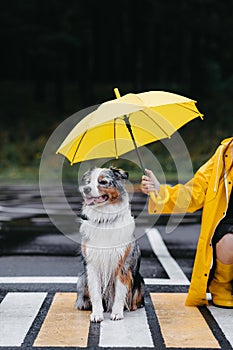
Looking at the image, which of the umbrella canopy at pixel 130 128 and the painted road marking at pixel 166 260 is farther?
the painted road marking at pixel 166 260

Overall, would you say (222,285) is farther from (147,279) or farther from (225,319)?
(147,279)

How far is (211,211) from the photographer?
6.59 metres

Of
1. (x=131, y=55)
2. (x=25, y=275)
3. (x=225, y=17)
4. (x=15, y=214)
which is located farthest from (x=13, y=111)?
(x=25, y=275)

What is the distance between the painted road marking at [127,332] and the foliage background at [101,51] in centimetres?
3053

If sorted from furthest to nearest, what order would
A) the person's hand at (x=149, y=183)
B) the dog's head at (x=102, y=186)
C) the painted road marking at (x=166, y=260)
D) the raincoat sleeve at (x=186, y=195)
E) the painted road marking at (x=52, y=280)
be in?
the painted road marking at (x=166, y=260), the painted road marking at (x=52, y=280), the raincoat sleeve at (x=186, y=195), the person's hand at (x=149, y=183), the dog's head at (x=102, y=186)

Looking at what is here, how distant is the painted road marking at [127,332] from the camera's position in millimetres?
5527

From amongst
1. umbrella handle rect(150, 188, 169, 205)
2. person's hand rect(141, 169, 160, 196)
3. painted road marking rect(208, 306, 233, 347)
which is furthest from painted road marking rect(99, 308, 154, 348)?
person's hand rect(141, 169, 160, 196)

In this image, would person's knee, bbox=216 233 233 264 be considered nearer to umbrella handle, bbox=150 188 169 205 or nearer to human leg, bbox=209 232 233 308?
human leg, bbox=209 232 233 308

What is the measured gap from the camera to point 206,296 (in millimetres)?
6797

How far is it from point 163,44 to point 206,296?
51214mm

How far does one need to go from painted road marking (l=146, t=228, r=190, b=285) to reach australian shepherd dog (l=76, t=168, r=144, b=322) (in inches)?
61.4

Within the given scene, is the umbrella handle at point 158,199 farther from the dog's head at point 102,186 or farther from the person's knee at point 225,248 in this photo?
the person's knee at point 225,248

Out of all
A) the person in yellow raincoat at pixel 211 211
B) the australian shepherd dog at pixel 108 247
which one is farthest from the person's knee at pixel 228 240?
the australian shepherd dog at pixel 108 247

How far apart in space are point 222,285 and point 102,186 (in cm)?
172
